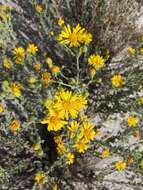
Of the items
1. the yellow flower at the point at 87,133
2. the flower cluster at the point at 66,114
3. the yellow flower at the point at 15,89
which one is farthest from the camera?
the yellow flower at the point at 15,89

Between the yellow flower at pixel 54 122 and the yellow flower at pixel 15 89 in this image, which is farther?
the yellow flower at pixel 15 89

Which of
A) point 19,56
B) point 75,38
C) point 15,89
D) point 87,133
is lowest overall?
point 87,133

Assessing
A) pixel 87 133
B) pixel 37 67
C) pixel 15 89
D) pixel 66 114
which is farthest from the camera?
pixel 37 67

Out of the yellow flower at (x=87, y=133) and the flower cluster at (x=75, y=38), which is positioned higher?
the flower cluster at (x=75, y=38)

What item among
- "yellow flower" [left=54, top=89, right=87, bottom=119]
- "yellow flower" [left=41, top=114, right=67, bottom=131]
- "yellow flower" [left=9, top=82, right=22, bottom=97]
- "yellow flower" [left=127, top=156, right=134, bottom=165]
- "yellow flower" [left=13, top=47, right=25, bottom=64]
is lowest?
"yellow flower" [left=127, top=156, right=134, bottom=165]

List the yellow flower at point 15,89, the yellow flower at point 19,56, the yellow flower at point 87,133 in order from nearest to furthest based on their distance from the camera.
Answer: the yellow flower at point 87,133, the yellow flower at point 15,89, the yellow flower at point 19,56

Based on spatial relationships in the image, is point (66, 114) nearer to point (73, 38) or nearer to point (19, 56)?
point (73, 38)

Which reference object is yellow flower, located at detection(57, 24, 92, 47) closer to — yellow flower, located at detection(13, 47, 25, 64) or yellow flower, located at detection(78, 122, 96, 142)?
yellow flower, located at detection(13, 47, 25, 64)

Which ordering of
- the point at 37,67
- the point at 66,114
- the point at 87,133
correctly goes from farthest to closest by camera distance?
Result: 1. the point at 37,67
2. the point at 87,133
3. the point at 66,114

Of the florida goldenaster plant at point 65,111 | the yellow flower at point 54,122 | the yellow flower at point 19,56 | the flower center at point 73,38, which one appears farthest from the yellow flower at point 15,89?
the flower center at point 73,38

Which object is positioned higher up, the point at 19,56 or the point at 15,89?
the point at 19,56

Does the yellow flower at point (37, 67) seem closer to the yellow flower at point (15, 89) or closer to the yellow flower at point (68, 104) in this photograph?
the yellow flower at point (15, 89)

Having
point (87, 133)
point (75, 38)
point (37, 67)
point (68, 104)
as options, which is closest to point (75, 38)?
point (75, 38)

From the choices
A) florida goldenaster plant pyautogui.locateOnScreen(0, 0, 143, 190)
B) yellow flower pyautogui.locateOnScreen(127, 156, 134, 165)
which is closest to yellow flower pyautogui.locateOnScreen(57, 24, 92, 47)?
florida goldenaster plant pyautogui.locateOnScreen(0, 0, 143, 190)
